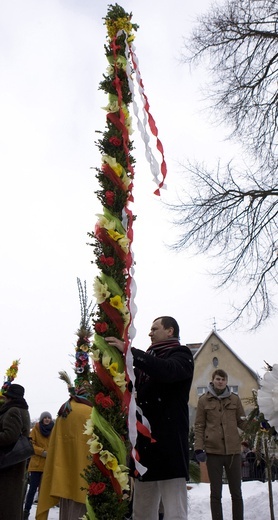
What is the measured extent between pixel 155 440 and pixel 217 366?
118 feet

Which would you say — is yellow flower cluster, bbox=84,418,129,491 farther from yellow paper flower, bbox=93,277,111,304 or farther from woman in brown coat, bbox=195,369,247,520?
woman in brown coat, bbox=195,369,247,520

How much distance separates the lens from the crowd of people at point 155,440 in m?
4.18

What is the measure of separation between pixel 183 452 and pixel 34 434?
5.76m

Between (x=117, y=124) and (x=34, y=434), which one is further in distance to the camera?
(x=34, y=434)

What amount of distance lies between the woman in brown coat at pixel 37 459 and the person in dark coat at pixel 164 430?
5.01m

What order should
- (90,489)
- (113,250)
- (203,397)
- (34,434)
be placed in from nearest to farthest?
1. (90,489)
2. (113,250)
3. (203,397)
4. (34,434)

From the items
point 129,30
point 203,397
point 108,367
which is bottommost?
point 108,367

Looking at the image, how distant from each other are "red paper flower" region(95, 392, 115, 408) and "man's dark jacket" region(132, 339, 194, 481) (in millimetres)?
378

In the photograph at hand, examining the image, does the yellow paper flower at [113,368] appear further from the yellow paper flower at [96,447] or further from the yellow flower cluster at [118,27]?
the yellow flower cluster at [118,27]

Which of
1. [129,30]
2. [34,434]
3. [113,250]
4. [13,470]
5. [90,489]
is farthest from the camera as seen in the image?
[34,434]

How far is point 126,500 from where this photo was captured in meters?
3.74

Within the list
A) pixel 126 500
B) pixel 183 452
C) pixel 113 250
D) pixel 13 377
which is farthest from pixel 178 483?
pixel 13 377

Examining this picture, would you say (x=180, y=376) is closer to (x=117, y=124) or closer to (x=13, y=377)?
(x=117, y=124)

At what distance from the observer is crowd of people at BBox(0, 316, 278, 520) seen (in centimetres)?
418
